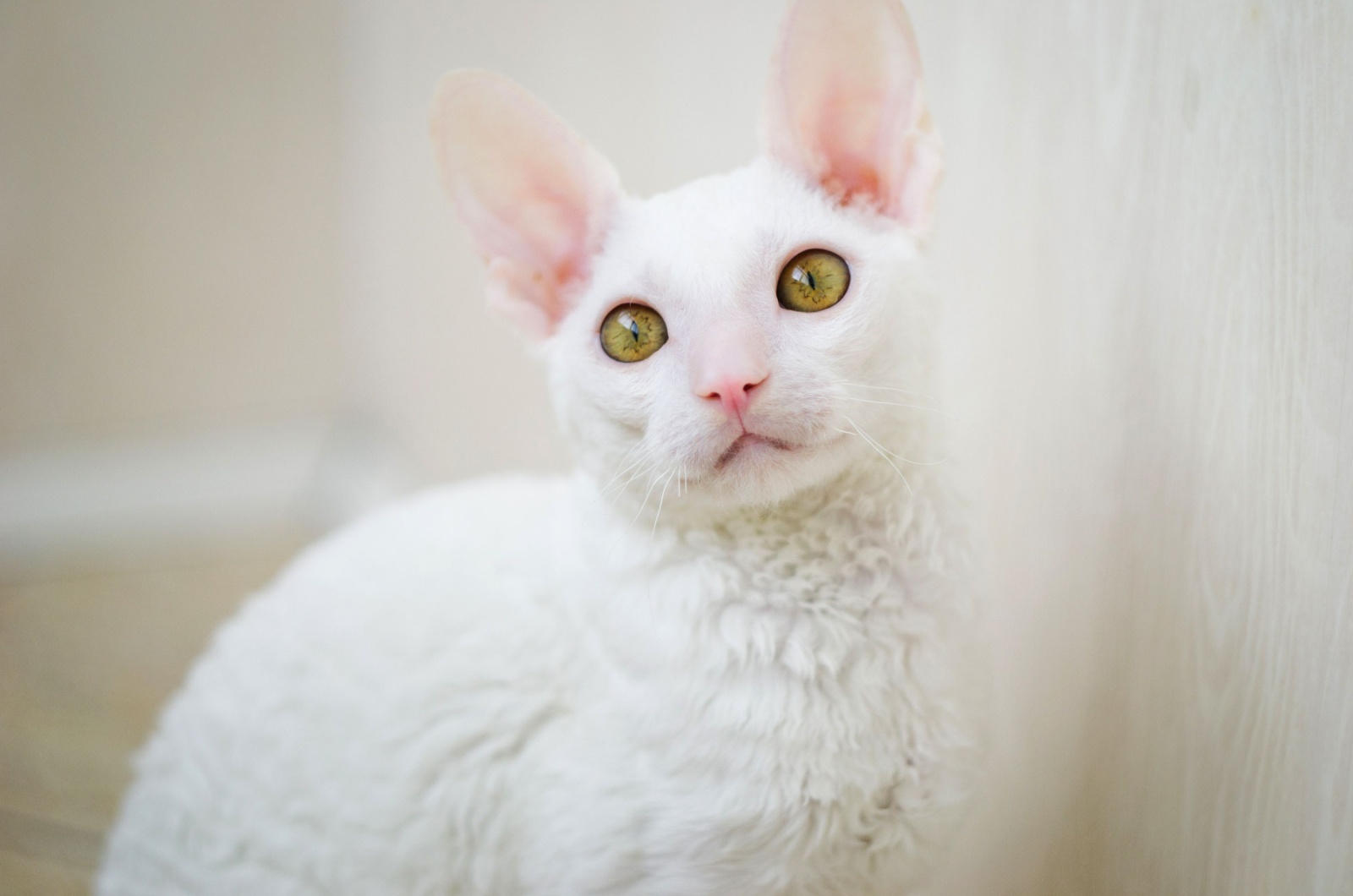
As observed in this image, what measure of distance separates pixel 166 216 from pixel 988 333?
169 cm

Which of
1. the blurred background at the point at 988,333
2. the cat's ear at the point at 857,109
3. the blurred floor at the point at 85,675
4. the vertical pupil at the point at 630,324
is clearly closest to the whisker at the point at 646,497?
the vertical pupil at the point at 630,324

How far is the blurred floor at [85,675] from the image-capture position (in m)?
1.09

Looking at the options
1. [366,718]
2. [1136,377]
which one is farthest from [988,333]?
[366,718]

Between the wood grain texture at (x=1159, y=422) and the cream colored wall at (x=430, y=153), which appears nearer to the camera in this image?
the wood grain texture at (x=1159, y=422)

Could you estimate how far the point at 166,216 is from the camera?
6.03 ft

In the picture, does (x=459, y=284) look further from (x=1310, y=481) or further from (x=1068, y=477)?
(x=1310, y=481)

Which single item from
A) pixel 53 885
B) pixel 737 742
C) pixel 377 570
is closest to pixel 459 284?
pixel 377 570

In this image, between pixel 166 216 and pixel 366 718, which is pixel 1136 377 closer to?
pixel 366 718

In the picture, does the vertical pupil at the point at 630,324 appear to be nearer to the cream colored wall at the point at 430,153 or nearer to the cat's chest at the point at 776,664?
the cat's chest at the point at 776,664

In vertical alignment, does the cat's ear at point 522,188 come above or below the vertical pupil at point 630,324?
above

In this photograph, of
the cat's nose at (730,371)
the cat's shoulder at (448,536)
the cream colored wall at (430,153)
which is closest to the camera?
the cat's nose at (730,371)

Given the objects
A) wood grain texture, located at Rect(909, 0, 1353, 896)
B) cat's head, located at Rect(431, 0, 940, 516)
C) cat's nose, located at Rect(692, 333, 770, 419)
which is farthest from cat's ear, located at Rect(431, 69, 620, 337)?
wood grain texture, located at Rect(909, 0, 1353, 896)

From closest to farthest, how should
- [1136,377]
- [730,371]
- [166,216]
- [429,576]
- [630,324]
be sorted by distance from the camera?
1. [730,371]
2. [630,324]
3. [1136,377]
4. [429,576]
5. [166,216]

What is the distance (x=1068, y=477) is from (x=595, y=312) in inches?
20.7
